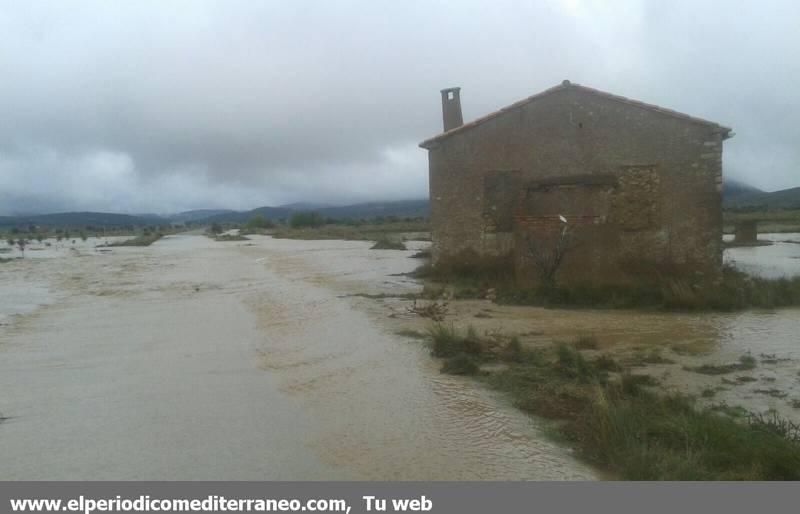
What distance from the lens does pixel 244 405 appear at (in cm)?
754

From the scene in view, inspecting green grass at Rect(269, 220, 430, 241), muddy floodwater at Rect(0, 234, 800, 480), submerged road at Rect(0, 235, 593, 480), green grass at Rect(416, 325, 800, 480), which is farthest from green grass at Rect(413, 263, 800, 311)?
green grass at Rect(269, 220, 430, 241)

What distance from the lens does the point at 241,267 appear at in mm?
30172

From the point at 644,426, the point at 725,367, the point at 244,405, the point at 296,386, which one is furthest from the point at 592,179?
the point at 244,405

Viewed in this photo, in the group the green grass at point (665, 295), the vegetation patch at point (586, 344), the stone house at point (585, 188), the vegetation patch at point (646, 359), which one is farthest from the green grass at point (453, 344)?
the stone house at point (585, 188)

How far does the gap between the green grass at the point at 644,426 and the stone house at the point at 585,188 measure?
22.4ft

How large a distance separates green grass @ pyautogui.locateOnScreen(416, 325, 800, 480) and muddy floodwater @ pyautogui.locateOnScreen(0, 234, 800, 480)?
0.31 m

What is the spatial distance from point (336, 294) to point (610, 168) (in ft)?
26.0

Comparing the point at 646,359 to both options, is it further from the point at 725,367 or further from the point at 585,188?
the point at 585,188

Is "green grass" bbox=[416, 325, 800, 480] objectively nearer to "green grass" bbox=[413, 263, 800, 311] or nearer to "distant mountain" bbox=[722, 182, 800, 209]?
"green grass" bbox=[413, 263, 800, 311]

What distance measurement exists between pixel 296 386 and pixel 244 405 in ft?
3.34

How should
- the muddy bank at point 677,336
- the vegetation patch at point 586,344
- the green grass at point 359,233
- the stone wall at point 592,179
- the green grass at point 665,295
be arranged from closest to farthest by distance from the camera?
the muddy bank at point 677,336
the vegetation patch at point 586,344
the green grass at point 665,295
the stone wall at point 592,179
the green grass at point 359,233

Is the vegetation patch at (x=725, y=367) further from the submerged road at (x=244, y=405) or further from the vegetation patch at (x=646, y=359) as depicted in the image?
the submerged road at (x=244, y=405)

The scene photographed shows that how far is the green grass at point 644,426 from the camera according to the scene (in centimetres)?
511
